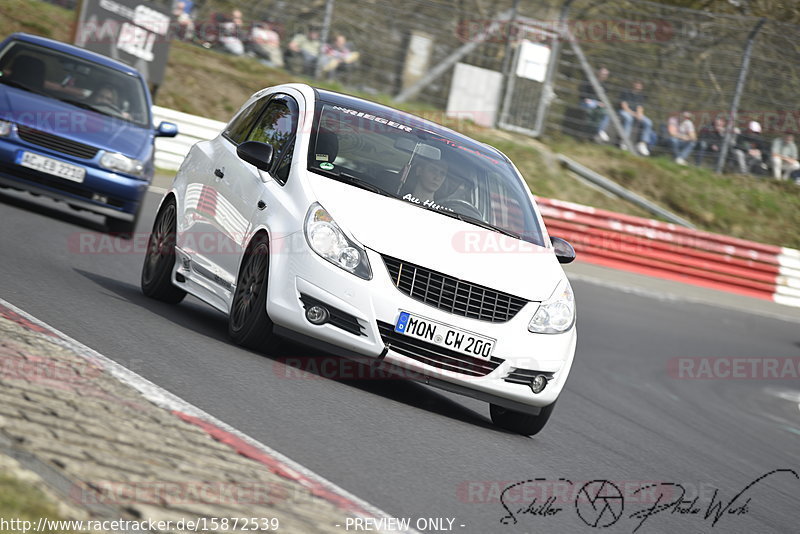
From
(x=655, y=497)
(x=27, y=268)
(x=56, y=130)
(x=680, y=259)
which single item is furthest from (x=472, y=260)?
→ (x=680, y=259)

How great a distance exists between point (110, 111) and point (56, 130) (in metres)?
1.05

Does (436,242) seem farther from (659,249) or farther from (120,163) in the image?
(659,249)

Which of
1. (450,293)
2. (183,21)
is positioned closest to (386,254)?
(450,293)

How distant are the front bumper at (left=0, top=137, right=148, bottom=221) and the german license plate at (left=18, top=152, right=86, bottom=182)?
0.11ft

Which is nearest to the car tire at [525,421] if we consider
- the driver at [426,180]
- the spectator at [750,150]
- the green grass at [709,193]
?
the driver at [426,180]

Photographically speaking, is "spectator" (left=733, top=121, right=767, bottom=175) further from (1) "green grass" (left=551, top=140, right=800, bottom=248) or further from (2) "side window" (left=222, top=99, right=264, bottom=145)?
(2) "side window" (left=222, top=99, right=264, bottom=145)

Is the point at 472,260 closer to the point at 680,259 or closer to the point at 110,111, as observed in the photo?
the point at 110,111

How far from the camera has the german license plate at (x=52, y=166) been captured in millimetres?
12109

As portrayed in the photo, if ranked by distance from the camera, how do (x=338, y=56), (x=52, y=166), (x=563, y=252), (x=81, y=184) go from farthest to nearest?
(x=338, y=56)
(x=81, y=184)
(x=52, y=166)
(x=563, y=252)

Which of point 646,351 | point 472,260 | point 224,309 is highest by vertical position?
point 472,260

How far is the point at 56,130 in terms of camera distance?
40.6 feet

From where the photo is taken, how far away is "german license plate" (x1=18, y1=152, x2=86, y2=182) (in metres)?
12.1

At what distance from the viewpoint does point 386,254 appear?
22.4 feet
